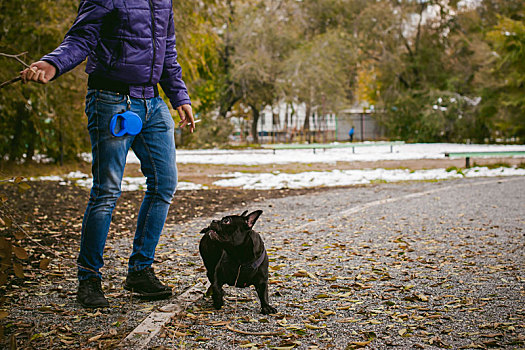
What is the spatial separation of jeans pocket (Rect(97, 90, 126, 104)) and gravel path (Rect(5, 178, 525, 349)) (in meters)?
1.27

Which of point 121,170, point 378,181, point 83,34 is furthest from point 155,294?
point 378,181

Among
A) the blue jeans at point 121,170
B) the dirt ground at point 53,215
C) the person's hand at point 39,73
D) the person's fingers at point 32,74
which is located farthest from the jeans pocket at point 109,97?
the dirt ground at point 53,215

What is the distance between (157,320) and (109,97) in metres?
1.35

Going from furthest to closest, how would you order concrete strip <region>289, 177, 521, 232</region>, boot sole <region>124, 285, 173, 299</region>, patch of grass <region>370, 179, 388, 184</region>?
patch of grass <region>370, 179, 388, 184</region>
concrete strip <region>289, 177, 521, 232</region>
boot sole <region>124, 285, 173, 299</region>

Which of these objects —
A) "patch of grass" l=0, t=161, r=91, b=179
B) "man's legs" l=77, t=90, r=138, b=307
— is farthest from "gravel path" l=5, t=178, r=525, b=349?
"patch of grass" l=0, t=161, r=91, b=179

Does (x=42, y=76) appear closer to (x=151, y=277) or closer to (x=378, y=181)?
(x=151, y=277)

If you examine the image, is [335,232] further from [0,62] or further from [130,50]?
[0,62]

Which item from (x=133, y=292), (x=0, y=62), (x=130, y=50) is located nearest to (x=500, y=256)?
(x=133, y=292)

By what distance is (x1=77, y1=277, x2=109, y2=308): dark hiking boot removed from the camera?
3.53m

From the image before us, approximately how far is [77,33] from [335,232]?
4097 millimetres

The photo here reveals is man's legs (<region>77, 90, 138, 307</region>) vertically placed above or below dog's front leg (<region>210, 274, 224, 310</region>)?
above

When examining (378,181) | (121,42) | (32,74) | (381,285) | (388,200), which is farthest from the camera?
(378,181)

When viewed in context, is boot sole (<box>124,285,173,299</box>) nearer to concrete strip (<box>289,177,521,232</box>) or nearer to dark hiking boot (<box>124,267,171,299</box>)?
dark hiking boot (<box>124,267,171,299</box>)

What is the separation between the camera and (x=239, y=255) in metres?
3.44
